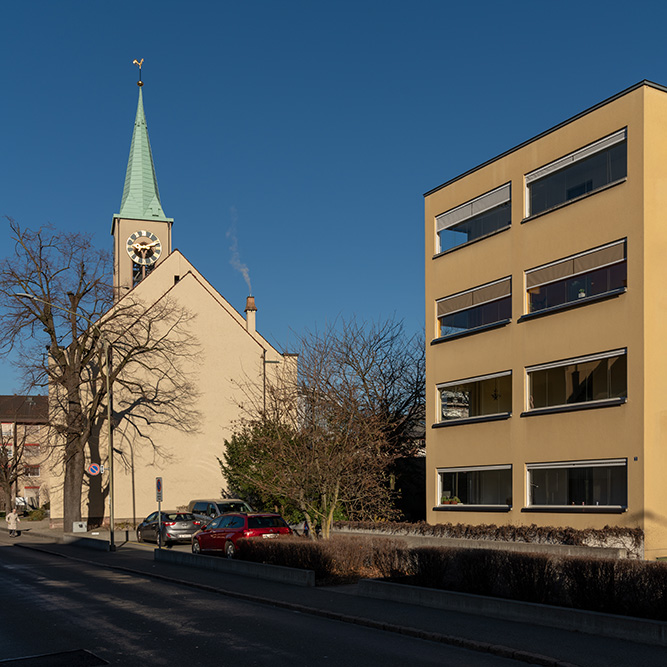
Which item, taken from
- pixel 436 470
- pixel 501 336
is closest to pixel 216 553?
pixel 436 470

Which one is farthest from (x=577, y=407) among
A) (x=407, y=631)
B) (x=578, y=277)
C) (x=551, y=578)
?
(x=407, y=631)

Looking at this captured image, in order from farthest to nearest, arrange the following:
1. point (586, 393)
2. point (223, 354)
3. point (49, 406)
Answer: point (223, 354), point (49, 406), point (586, 393)

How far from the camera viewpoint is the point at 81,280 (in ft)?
129

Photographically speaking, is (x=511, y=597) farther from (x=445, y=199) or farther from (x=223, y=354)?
(x=223, y=354)

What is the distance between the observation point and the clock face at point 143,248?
55500 millimetres

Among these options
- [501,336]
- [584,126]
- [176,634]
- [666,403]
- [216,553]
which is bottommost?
[216,553]

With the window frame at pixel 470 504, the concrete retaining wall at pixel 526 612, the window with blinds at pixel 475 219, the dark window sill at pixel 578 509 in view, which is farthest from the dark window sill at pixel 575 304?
the concrete retaining wall at pixel 526 612

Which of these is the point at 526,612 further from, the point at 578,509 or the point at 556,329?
the point at 556,329

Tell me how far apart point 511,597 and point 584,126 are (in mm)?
15190

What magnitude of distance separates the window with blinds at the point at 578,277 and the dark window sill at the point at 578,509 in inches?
225

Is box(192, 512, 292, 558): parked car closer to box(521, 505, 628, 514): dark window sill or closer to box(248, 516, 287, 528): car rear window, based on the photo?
box(248, 516, 287, 528): car rear window

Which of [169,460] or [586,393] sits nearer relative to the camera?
[586,393]

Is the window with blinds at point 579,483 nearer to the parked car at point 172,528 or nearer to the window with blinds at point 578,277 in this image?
the window with blinds at point 578,277

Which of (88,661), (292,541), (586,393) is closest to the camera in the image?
(88,661)
